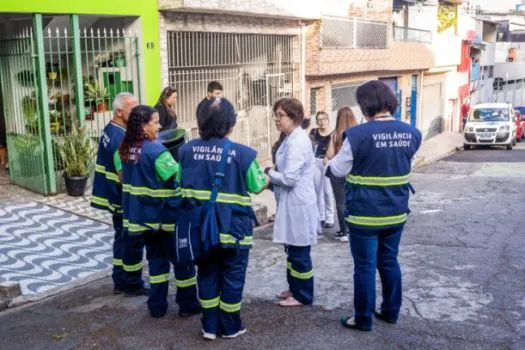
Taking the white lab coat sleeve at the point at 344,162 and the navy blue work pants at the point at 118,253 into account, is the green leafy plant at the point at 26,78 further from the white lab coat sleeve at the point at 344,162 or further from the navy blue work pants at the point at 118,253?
the white lab coat sleeve at the point at 344,162

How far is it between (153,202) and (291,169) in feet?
3.67

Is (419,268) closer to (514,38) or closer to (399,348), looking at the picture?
(399,348)

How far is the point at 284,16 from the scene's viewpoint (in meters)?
15.1

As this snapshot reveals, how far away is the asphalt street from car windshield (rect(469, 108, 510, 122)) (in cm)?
1844

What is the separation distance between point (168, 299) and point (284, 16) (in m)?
10.8

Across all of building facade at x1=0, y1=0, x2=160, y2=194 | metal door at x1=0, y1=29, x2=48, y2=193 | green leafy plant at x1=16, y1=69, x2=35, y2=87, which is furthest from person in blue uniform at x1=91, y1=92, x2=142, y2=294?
green leafy plant at x1=16, y1=69, x2=35, y2=87

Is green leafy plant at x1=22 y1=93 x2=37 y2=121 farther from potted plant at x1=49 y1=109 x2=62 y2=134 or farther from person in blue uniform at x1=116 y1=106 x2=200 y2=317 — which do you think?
person in blue uniform at x1=116 y1=106 x2=200 y2=317

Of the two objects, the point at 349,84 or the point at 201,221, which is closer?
the point at 201,221

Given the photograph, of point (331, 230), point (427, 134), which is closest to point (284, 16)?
point (331, 230)

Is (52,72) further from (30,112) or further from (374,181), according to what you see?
(374,181)

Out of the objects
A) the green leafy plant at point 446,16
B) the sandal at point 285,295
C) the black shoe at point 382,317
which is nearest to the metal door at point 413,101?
the green leafy plant at point 446,16

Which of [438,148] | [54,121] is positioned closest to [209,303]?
[54,121]

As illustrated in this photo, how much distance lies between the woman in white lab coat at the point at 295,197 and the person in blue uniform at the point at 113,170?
1346 mm

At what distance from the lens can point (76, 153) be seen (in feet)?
31.1
